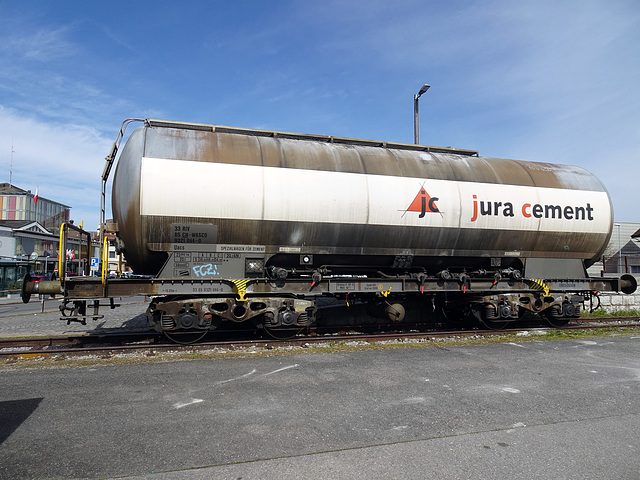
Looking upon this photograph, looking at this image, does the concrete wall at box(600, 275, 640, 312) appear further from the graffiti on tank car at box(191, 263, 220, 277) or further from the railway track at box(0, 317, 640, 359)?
the graffiti on tank car at box(191, 263, 220, 277)

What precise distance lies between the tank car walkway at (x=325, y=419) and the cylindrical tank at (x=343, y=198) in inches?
103

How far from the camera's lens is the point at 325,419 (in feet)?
15.5

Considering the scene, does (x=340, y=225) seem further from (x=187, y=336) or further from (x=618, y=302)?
(x=618, y=302)

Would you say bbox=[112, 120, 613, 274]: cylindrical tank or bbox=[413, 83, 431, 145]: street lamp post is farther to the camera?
bbox=[413, 83, 431, 145]: street lamp post

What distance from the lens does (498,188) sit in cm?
967

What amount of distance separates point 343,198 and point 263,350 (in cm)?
358

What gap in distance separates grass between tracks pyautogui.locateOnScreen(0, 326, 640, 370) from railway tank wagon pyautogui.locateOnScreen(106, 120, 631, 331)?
1.71ft

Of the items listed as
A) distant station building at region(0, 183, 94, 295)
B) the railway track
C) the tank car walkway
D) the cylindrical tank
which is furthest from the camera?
Result: distant station building at region(0, 183, 94, 295)

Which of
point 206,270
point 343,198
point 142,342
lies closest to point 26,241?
point 142,342

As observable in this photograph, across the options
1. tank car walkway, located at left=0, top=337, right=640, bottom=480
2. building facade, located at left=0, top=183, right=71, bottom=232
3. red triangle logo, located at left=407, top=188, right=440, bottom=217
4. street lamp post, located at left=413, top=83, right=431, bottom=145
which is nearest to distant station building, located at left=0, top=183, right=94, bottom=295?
building facade, located at left=0, top=183, right=71, bottom=232

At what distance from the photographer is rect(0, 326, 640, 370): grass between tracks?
735cm

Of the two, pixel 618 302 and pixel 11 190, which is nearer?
pixel 618 302

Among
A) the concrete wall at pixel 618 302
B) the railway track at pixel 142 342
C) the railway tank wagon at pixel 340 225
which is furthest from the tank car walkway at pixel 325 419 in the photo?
the concrete wall at pixel 618 302

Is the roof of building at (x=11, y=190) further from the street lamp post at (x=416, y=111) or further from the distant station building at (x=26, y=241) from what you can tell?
the street lamp post at (x=416, y=111)
